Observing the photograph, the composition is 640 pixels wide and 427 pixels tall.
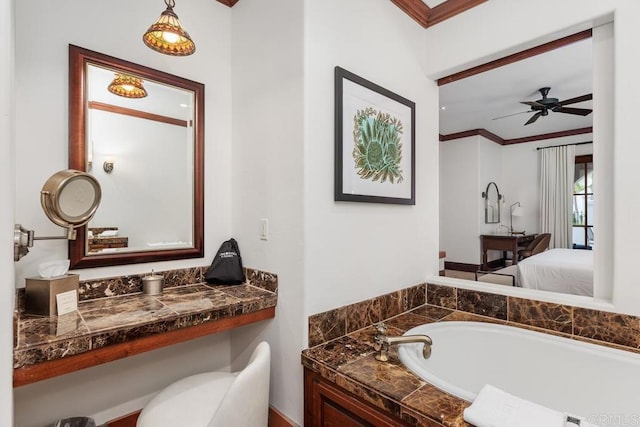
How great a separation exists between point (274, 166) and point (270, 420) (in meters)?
1.35

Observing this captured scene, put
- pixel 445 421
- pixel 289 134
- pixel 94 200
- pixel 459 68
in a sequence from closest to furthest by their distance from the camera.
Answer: pixel 445 421, pixel 94 200, pixel 289 134, pixel 459 68

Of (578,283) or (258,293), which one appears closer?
(258,293)

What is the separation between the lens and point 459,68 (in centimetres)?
216

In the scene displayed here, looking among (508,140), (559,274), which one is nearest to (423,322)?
(559,274)

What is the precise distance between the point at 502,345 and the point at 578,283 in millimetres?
2285

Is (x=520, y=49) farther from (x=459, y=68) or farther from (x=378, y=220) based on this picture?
(x=378, y=220)

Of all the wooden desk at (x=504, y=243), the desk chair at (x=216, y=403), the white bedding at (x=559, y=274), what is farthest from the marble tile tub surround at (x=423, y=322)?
the wooden desk at (x=504, y=243)

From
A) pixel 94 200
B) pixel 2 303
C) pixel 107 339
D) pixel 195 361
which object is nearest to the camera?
pixel 2 303

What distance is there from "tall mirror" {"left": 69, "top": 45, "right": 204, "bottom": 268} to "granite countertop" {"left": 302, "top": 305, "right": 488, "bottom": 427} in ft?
3.19

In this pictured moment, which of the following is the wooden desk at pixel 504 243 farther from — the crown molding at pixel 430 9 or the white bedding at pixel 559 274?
the crown molding at pixel 430 9

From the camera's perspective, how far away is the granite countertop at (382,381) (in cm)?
105

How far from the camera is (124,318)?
4.19 ft

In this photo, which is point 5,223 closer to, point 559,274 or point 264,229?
point 264,229

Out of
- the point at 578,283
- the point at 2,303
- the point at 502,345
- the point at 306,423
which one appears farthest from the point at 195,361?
the point at 578,283
